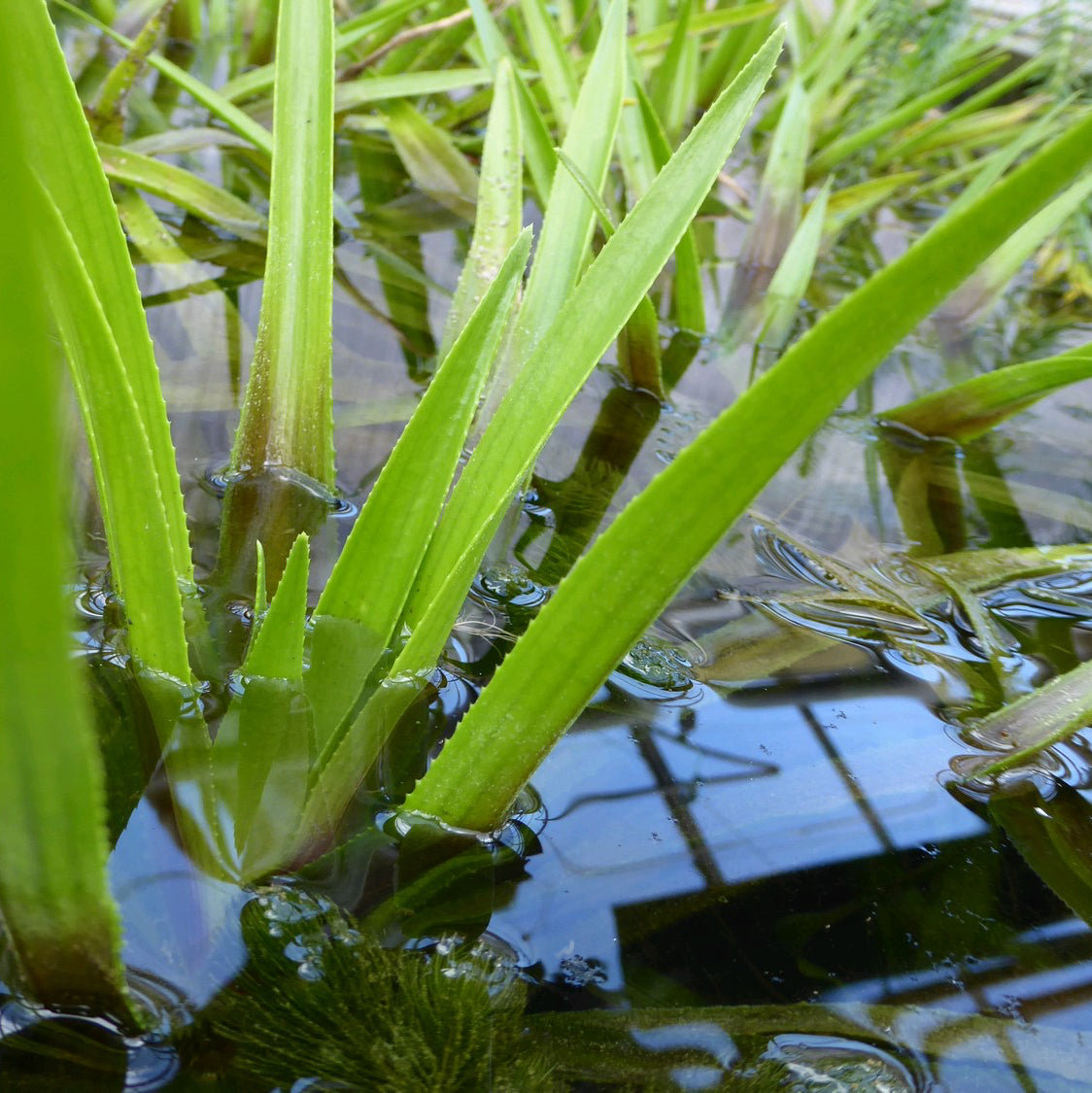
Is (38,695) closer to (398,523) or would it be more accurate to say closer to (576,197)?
(398,523)

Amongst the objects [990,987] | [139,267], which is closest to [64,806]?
[990,987]

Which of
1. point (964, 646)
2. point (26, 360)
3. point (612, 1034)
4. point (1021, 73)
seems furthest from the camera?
point (1021, 73)

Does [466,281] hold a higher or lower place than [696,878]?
higher

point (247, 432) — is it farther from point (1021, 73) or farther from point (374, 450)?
point (1021, 73)

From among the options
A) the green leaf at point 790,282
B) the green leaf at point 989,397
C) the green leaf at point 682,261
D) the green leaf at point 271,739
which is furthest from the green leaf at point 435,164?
the green leaf at point 271,739

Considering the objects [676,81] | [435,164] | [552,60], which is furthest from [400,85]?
[676,81]

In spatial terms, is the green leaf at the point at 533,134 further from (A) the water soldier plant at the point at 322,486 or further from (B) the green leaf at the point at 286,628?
(B) the green leaf at the point at 286,628
